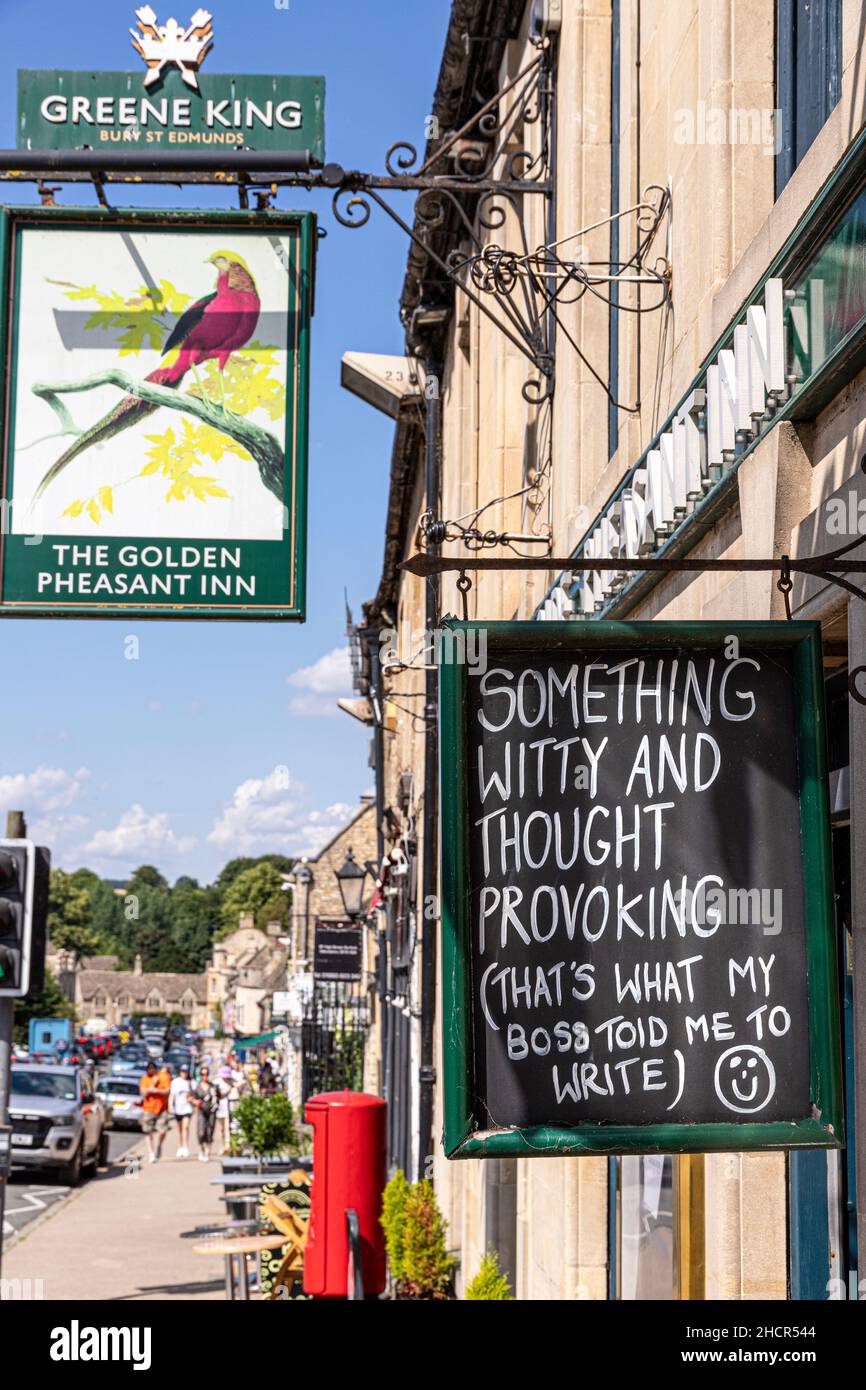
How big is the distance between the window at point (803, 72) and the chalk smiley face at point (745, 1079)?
8.92ft

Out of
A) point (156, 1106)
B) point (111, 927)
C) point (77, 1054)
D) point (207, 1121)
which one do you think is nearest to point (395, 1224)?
point (156, 1106)

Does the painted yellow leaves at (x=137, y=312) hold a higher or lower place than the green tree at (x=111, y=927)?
higher

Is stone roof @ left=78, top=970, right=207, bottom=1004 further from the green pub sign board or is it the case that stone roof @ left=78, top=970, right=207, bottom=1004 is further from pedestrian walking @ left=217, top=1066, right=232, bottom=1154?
the green pub sign board

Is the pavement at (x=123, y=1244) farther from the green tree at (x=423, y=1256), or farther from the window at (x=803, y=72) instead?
the window at (x=803, y=72)

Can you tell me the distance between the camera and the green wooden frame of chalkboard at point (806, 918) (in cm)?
365

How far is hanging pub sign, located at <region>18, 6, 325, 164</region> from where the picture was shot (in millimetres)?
7621

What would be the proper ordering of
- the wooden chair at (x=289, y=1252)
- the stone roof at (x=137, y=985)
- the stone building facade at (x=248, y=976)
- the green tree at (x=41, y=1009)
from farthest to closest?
the stone roof at (x=137, y=985), the stone building facade at (x=248, y=976), the green tree at (x=41, y=1009), the wooden chair at (x=289, y=1252)

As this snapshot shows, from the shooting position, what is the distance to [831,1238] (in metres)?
4.61

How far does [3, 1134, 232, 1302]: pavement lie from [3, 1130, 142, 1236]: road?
20 centimetres

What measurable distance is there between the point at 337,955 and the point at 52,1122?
6.56m

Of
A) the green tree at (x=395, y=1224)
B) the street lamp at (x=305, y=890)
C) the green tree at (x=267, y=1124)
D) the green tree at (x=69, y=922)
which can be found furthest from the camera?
the green tree at (x=69, y=922)

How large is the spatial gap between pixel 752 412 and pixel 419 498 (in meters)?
17.6

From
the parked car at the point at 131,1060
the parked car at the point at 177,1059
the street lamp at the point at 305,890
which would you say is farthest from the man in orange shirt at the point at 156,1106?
the parked car at the point at 177,1059
